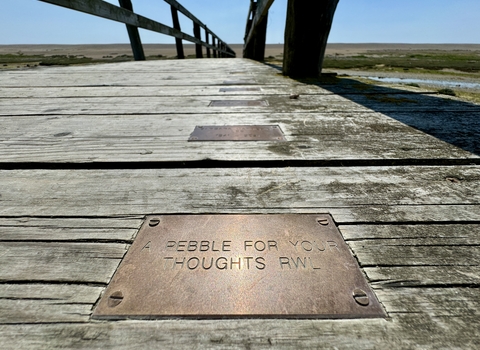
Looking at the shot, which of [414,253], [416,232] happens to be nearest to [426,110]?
[416,232]

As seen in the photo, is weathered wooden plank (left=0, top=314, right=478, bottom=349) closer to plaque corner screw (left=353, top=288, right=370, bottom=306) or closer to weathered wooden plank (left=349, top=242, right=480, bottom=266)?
plaque corner screw (left=353, top=288, right=370, bottom=306)

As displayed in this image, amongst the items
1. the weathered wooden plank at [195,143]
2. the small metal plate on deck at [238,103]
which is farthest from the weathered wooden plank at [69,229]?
the small metal plate on deck at [238,103]

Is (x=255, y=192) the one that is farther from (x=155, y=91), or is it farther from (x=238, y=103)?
(x=155, y=91)

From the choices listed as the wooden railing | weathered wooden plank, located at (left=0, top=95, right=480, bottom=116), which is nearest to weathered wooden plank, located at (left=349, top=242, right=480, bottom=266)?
weathered wooden plank, located at (left=0, top=95, right=480, bottom=116)

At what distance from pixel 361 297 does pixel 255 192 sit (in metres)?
0.52

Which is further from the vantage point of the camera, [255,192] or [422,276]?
[255,192]

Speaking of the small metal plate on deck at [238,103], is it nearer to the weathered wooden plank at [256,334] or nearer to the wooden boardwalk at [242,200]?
the wooden boardwalk at [242,200]

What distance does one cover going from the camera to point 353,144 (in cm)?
141

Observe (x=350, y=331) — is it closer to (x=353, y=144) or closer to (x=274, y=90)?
(x=353, y=144)

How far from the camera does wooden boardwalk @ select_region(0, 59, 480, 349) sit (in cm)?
55

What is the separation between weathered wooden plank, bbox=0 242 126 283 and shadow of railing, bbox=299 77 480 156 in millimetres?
1690

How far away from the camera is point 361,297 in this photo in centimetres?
61

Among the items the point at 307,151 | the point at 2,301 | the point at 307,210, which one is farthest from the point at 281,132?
the point at 2,301

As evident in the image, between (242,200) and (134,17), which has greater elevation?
(134,17)
